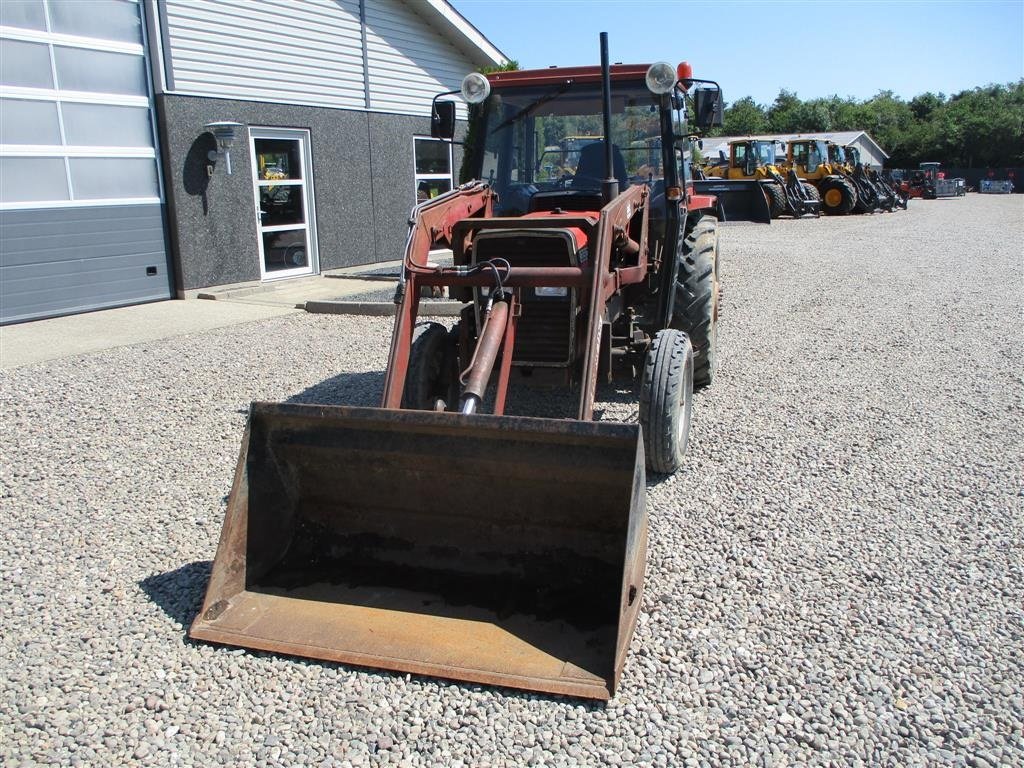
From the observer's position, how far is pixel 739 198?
12.1m

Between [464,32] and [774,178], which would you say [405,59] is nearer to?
[464,32]

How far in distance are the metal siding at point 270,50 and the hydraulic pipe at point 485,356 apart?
837 centimetres

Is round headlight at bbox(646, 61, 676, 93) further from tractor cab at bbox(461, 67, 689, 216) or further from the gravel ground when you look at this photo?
the gravel ground

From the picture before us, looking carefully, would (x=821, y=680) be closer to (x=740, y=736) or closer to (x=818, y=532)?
(x=740, y=736)

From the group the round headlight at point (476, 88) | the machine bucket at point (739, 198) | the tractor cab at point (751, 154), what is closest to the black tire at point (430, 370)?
the round headlight at point (476, 88)

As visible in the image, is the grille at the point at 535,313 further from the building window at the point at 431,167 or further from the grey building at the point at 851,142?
the grey building at the point at 851,142

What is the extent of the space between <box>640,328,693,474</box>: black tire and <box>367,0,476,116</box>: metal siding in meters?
10.6

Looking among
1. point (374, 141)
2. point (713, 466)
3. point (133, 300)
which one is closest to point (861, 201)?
point (374, 141)

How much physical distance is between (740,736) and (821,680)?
451 mm

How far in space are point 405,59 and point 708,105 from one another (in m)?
10.5

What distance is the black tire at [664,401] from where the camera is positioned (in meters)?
4.61

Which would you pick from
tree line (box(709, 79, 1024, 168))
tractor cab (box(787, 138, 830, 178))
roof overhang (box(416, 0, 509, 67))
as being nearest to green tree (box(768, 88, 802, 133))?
tree line (box(709, 79, 1024, 168))

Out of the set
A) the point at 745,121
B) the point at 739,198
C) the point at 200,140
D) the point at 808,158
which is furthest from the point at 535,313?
the point at 745,121

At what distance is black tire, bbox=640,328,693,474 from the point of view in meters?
4.61
